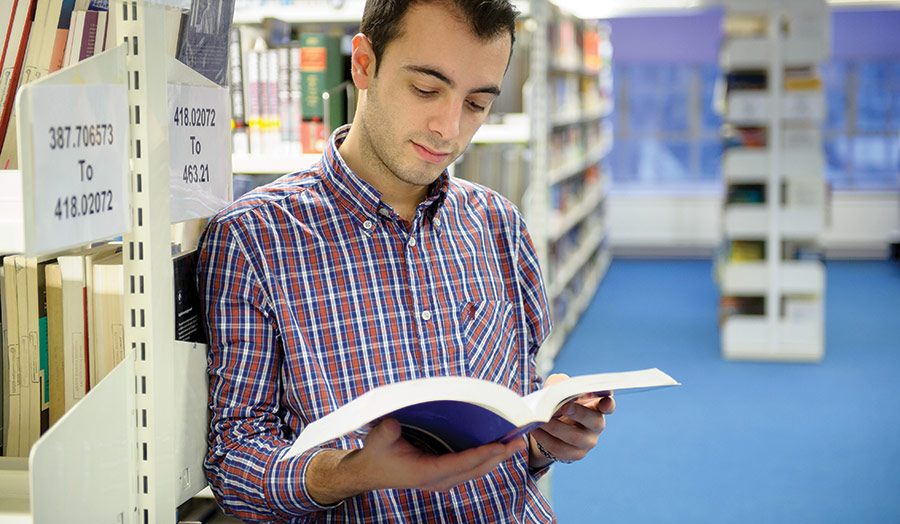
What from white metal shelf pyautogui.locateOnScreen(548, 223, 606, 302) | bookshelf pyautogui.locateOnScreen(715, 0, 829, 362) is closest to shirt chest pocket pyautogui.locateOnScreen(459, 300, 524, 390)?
white metal shelf pyautogui.locateOnScreen(548, 223, 606, 302)

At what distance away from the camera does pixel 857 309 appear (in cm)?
685

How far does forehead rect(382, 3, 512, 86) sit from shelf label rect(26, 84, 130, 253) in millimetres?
430

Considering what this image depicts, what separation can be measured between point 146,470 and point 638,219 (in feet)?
28.7

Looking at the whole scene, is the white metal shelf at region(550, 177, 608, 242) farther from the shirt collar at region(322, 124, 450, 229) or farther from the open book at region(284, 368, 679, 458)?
the open book at region(284, 368, 679, 458)

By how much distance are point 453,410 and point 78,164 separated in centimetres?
48

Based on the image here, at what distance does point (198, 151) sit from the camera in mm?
1328

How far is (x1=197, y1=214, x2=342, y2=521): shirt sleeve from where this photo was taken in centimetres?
129

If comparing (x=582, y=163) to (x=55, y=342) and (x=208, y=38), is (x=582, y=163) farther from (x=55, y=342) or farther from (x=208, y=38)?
(x=55, y=342)

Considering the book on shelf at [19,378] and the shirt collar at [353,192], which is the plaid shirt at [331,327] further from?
the book on shelf at [19,378]

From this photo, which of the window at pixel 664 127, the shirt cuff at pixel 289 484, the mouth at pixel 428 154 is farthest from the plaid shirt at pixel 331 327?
the window at pixel 664 127

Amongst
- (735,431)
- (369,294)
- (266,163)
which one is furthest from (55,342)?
(735,431)

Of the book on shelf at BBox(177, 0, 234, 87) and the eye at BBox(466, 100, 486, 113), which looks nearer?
the book on shelf at BBox(177, 0, 234, 87)

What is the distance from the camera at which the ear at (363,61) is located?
4.68ft

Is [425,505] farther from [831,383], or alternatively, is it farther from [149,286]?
[831,383]
